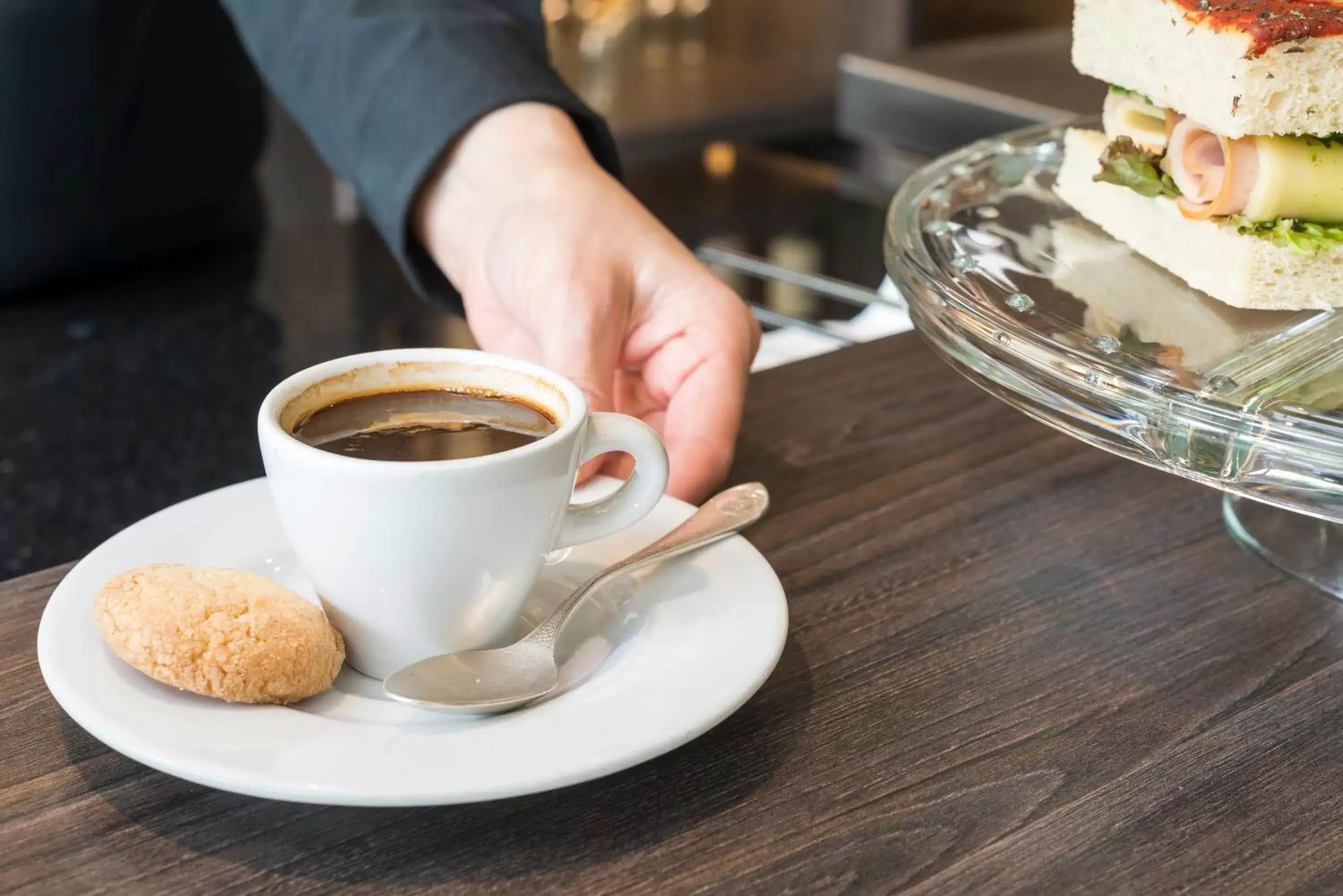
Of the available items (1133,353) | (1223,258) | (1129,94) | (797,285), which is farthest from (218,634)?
(797,285)

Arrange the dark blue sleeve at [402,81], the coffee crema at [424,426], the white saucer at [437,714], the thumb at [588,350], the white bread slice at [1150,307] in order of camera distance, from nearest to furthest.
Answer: the white saucer at [437,714] → the coffee crema at [424,426] → the white bread slice at [1150,307] → the thumb at [588,350] → the dark blue sleeve at [402,81]

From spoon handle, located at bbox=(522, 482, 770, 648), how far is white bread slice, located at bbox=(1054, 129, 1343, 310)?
0.31m

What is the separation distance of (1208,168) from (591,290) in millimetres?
396

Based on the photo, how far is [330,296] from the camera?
5.00 feet

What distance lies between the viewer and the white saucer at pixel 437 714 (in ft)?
1.58

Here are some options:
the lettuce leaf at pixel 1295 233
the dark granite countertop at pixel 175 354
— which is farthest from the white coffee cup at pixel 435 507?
the dark granite countertop at pixel 175 354

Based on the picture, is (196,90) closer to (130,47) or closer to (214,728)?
(130,47)

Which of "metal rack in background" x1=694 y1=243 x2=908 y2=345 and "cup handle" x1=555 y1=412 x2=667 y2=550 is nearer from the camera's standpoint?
"cup handle" x1=555 y1=412 x2=667 y2=550

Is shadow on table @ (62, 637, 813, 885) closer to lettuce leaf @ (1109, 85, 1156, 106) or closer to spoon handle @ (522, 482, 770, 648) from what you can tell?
spoon handle @ (522, 482, 770, 648)

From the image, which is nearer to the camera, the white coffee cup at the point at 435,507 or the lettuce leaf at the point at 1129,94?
the white coffee cup at the point at 435,507

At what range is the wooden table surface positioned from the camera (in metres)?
0.51

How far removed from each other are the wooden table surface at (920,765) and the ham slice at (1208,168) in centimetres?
19

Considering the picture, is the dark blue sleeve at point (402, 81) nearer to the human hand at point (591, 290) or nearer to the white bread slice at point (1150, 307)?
the human hand at point (591, 290)

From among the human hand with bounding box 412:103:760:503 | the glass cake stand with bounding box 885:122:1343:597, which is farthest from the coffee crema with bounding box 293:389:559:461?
the glass cake stand with bounding box 885:122:1343:597
